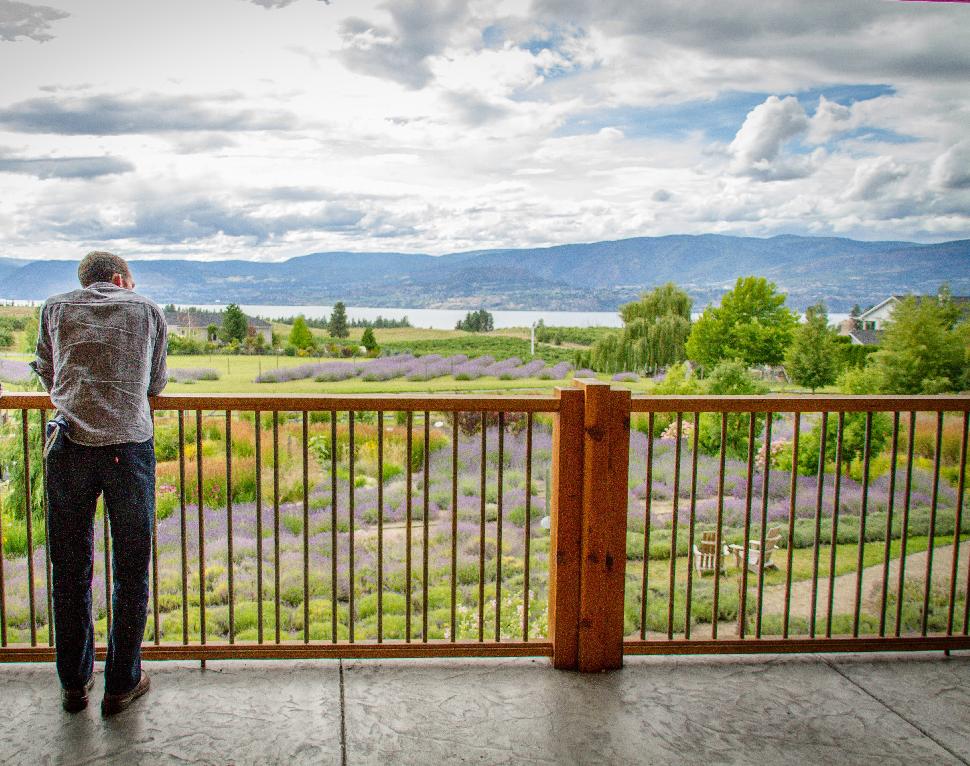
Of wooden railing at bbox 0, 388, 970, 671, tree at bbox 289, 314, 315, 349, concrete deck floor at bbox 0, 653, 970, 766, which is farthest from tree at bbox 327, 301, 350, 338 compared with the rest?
concrete deck floor at bbox 0, 653, 970, 766

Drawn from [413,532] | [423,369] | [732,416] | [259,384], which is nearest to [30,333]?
[259,384]

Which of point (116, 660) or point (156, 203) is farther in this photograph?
point (156, 203)

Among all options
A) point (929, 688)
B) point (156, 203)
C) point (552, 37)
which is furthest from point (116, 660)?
point (552, 37)

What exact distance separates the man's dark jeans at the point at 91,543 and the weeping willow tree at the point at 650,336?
5472mm

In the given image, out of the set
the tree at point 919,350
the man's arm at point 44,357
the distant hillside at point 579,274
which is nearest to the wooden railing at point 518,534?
the man's arm at point 44,357

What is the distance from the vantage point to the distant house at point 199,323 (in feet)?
19.3

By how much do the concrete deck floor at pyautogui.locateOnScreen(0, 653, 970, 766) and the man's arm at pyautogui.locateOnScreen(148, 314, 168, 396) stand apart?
2.80ft

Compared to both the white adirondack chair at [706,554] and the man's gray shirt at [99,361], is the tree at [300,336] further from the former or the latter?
the man's gray shirt at [99,361]

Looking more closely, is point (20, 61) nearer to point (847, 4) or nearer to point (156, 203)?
point (156, 203)

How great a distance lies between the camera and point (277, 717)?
6.79 feet

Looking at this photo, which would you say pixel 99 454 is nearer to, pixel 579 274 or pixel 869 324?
pixel 579 274

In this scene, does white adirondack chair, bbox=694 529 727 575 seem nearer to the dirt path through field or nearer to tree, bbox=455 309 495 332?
the dirt path through field

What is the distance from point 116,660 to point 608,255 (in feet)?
21.3

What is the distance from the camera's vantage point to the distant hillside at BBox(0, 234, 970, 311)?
6.61 metres
